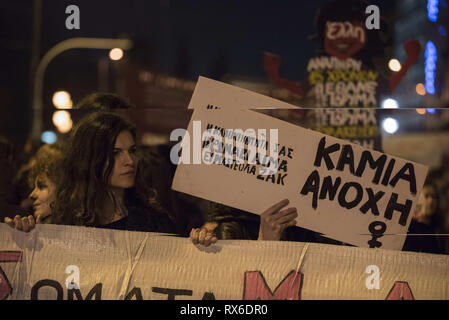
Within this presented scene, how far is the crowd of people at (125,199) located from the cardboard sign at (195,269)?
70mm

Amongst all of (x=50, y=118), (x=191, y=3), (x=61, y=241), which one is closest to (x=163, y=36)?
(x=191, y=3)

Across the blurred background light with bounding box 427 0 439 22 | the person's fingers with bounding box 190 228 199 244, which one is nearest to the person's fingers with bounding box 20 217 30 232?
the person's fingers with bounding box 190 228 199 244

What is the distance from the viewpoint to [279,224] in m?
2.84

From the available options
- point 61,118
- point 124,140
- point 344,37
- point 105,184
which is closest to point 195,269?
point 105,184

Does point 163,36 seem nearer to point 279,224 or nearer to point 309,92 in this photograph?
point 309,92

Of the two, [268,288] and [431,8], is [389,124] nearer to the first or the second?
[431,8]

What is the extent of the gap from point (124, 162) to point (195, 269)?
66 cm

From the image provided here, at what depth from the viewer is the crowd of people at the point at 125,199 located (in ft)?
9.46

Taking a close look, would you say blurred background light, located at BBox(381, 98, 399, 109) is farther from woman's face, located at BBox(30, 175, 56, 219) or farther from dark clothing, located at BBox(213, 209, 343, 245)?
woman's face, located at BBox(30, 175, 56, 219)

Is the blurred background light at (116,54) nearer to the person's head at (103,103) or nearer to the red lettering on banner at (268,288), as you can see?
the person's head at (103,103)

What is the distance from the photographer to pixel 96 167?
9.62ft

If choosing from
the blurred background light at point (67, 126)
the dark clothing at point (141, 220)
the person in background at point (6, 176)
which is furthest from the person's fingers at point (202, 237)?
the person in background at point (6, 176)

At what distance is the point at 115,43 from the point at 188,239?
1194mm

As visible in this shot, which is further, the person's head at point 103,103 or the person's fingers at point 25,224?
the person's head at point 103,103
